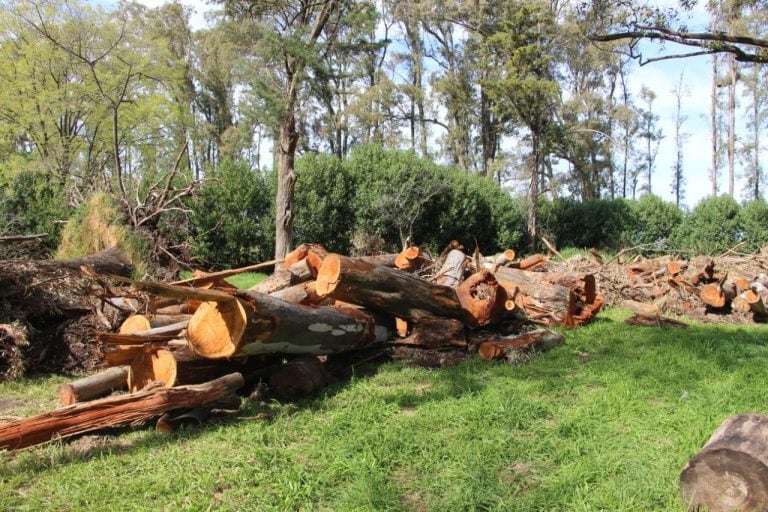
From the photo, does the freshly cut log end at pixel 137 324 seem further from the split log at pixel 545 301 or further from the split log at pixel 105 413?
the split log at pixel 545 301

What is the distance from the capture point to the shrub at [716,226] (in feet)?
73.8

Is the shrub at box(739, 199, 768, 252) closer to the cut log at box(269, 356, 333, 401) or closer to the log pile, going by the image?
the log pile

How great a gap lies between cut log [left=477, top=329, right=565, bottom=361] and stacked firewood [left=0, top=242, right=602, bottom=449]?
0.01 meters

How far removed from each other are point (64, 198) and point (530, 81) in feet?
54.9

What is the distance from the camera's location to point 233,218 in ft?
46.4

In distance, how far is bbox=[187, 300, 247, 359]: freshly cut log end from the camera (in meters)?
3.87

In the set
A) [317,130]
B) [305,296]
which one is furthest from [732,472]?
[317,130]

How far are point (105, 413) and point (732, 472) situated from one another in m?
3.75

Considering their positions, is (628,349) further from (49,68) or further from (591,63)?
(591,63)

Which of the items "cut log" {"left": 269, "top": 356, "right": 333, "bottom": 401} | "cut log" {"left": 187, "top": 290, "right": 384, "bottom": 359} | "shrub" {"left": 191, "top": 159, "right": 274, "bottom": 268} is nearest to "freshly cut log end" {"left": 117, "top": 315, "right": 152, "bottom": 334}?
"cut log" {"left": 187, "top": 290, "right": 384, "bottom": 359}

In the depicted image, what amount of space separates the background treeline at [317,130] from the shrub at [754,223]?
8 cm

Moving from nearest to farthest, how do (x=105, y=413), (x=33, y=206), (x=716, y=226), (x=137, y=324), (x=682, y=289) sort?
(x=105, y=413), (x=137, y=324), (x=682, y=289), (x=33, y=206), (x=716, y=226)

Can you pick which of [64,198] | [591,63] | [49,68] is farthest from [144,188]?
[591,63]

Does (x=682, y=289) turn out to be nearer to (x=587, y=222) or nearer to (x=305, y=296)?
(x=305, y=296)
